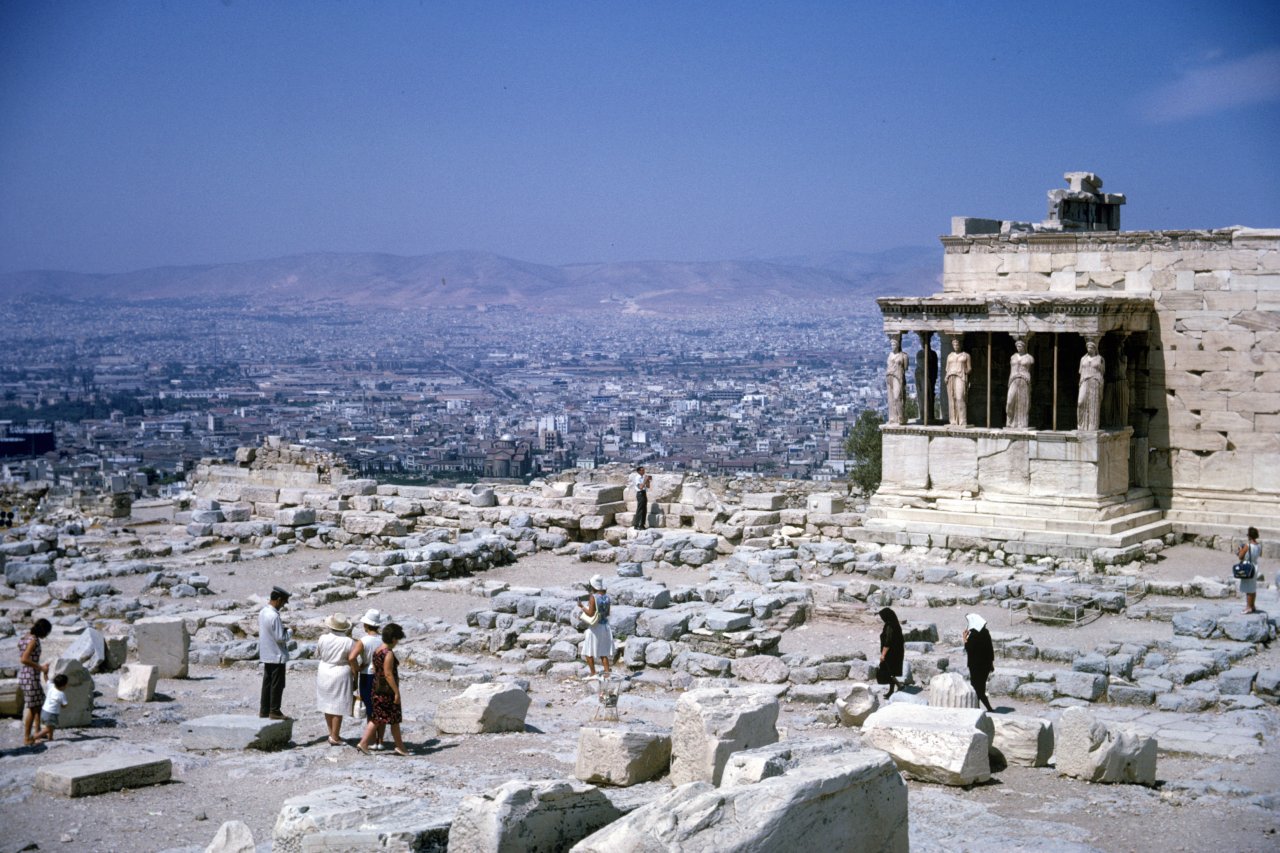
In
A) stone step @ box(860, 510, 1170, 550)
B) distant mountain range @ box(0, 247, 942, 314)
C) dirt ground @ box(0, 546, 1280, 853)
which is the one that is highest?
distant mountain range @ box(0, 247, 942, 314)

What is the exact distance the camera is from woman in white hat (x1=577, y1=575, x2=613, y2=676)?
14.3m

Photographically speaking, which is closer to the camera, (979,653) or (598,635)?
(979,653)

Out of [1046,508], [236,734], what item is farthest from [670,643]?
[1046,508]

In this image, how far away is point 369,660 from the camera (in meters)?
11.8

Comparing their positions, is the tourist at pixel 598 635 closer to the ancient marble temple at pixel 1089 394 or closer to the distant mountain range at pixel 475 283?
the ancient marble temple at pixel 1089 394

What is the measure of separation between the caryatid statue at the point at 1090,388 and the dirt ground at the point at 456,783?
628 centimetres

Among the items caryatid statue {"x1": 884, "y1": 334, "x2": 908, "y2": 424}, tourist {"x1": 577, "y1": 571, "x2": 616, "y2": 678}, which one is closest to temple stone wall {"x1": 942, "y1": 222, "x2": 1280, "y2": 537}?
caryatid statue {"x1": 884, "y1": 334, "x2": 908, "y2": 424}

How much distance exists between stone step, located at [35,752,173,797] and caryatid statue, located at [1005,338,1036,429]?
13832 mm

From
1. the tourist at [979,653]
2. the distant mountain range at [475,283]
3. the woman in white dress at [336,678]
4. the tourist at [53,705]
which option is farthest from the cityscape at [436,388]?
the tourist at [979,653]

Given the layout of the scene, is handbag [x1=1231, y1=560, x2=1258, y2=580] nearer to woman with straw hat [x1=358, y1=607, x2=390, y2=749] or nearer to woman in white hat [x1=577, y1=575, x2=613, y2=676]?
woman in white hat [x1=577, y1=575, x2=613, y2=676]

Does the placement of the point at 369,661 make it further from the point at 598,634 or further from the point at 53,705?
the point at 598,634

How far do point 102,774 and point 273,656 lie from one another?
2.45 m

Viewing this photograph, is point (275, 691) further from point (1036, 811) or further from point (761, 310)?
point (761, 310)

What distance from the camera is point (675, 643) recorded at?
597 inches
